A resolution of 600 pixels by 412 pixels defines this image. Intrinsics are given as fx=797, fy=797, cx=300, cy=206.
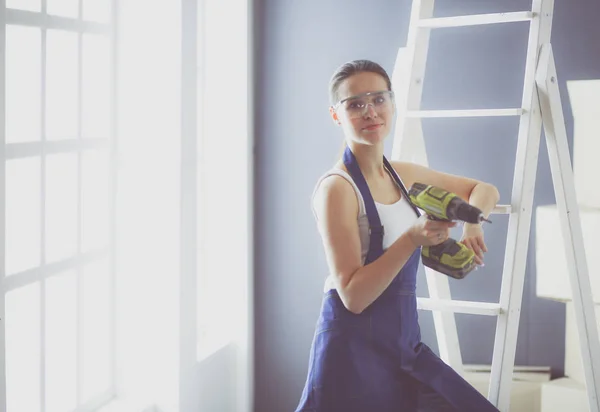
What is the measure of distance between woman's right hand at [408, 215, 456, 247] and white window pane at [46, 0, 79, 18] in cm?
113

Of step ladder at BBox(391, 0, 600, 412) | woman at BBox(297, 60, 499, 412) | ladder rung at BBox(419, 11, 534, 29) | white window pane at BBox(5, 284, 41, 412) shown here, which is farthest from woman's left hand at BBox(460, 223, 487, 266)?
white window pane at BBox(5, 284, 41, 412)

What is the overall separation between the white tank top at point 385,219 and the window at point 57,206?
0.71 meters

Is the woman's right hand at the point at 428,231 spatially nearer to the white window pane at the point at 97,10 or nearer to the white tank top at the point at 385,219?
the white tank top at the point at 385,219

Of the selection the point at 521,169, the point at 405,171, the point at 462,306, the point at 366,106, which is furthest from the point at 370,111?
the point at 462,306

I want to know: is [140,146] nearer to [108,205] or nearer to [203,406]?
[108,205]

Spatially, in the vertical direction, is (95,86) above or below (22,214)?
above

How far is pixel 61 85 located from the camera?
2.22 m

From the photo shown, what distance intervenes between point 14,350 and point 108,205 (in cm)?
Answer: 58

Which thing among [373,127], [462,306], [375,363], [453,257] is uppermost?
[373,127]

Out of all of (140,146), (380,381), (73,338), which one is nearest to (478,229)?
(380,381)

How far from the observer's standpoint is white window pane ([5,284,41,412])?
2.06 m

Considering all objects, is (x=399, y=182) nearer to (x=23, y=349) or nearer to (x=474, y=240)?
(x=474, y=240)

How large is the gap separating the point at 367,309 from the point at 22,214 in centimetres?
94

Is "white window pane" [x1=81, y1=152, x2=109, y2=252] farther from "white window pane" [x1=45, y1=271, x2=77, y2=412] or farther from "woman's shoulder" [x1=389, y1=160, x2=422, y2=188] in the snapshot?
"woman's shoulder" [x1=389, y1=160, x2=422, y2=188]
